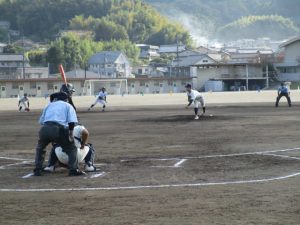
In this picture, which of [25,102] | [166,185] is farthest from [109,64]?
[166,185]

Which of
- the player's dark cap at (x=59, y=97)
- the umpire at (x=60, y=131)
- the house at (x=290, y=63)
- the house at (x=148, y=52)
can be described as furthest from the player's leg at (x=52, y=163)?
the house at (x=148, y=52)

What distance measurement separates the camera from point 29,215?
22.1 ft

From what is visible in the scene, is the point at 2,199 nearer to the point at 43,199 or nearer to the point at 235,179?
the point at 43,199

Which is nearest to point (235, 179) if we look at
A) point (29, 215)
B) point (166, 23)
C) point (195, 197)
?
point (195, 197)

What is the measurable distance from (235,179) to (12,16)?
178 m

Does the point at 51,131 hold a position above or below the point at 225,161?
above

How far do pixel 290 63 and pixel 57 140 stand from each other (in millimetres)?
78389

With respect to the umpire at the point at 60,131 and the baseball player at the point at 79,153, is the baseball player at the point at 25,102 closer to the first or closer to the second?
the baseball player at the point at 79,153

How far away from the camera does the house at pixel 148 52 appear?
493 feet

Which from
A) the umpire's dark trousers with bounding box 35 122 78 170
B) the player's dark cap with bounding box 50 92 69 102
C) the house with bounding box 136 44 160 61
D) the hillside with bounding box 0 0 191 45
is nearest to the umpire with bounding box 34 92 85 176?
the umpire's dark trousers with bounding box 35 122 78 170

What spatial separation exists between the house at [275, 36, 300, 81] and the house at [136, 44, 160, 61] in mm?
65211

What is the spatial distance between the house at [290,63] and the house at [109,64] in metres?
33.9

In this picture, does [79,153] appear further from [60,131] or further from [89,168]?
[60,131]

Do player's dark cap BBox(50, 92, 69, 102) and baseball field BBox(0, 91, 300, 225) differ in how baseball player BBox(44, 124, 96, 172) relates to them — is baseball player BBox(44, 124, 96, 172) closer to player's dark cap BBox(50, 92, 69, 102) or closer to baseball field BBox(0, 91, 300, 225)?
baseball field BBox(0, 91, 300, 225)
